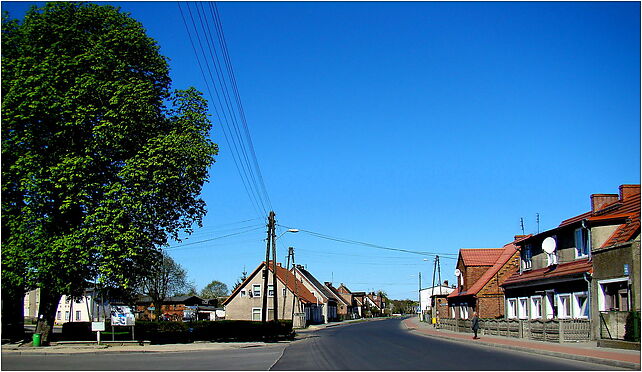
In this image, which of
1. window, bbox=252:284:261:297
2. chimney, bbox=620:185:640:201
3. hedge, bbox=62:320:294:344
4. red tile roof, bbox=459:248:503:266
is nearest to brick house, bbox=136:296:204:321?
window, bbox=252:284:261:297

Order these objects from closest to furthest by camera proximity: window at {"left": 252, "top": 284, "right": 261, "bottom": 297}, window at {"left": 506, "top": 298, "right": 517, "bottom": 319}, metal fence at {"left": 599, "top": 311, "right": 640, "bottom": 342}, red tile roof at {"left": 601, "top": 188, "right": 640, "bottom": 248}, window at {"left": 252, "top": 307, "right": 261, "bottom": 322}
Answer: metal fence at {"left": 599, "top": 311, "right": 640, "bottom": 342} → red tile roof at {"left": 601, "top": 188, "right": 640, "bottom": 248} → window at {"left": 506, "top": 298, "right": 517, "bottom": 319} → window at {"left": 252, "top": 307, "right": 261, "bottom": 322} → window at {"left": 252, "top": 284, "right": 261, "bottom": 297}

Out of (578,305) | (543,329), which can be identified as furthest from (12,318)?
(578,305)

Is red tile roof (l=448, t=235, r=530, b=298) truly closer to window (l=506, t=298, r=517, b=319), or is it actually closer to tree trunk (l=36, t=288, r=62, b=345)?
window (l=506, t=298, r=517, b=319)

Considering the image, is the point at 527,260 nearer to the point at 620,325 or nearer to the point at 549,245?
the point at 549,245

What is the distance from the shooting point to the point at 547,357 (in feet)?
69.8

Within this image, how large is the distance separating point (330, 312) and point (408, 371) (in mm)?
94996

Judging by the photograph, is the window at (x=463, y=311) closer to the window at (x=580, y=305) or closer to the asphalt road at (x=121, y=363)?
the window at (x=580, y=305)

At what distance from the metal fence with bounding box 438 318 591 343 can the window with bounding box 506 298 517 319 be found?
2.04m

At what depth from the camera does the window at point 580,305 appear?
3000cm

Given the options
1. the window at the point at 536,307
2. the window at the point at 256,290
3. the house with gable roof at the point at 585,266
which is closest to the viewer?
the house with gable roof at the point at 585,266

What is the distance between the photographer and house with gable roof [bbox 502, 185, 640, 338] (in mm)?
25859

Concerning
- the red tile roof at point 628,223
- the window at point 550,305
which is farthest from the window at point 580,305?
the window at point 550,305

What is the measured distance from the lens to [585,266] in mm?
29969

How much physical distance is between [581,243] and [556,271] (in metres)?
2.28
